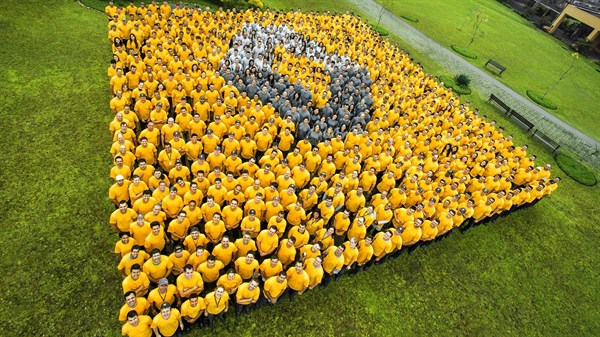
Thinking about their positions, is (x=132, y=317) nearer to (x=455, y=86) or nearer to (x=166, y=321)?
(x=166, y=321)

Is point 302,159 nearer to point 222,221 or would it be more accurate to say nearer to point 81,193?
point 222,221

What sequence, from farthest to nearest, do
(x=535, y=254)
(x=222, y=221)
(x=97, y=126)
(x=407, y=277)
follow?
(x=535, y=254), (x=97, y=126), (x=407, y=277), (x=222, y=221)

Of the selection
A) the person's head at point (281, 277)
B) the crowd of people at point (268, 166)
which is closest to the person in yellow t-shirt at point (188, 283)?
the crowd of people at point (268, 166)

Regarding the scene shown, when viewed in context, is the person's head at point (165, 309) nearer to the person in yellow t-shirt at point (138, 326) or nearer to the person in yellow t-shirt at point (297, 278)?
the person in yellow t-shirt at point (138, 326)

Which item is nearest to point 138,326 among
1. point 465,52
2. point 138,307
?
point 138,307

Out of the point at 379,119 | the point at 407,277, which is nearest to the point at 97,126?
the point at 379,119

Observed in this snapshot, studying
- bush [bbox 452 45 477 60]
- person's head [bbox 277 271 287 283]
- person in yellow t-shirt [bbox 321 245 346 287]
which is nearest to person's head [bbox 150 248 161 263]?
person's head [bbox 277 271 287 283]

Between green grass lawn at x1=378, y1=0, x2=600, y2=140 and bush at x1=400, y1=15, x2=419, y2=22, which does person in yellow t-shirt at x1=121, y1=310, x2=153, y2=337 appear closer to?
green grass lawn at x1=378, y1=0, x2=600, y2=140

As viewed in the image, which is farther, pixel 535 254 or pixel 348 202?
pixel 535 254
